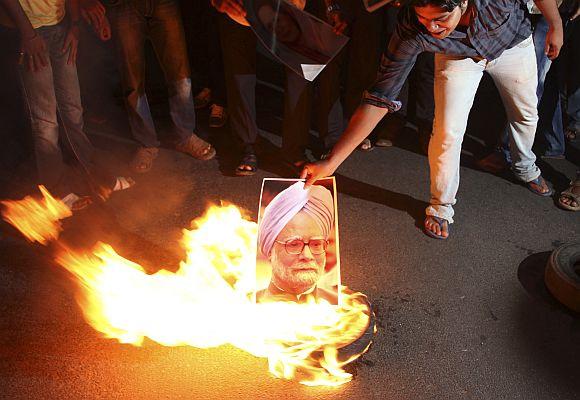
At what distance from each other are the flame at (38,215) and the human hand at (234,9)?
6.07 ft

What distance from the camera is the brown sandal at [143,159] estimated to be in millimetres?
4395

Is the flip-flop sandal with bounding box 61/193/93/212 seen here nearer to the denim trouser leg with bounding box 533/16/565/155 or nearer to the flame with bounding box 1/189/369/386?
the flame with bounding box 1/189/369/386

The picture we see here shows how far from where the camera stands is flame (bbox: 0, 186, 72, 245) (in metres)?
3.74

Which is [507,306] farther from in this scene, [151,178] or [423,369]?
[151,178]

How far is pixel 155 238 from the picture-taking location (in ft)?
12.0

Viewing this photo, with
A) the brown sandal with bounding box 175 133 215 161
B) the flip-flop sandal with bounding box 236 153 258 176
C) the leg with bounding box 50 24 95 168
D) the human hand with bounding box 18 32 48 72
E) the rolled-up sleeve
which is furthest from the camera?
the brown sandal with bounding box 175 133 215 161

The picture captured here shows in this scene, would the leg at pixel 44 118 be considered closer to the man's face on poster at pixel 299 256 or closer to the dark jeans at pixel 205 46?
the dark jeans at pixel 205 46

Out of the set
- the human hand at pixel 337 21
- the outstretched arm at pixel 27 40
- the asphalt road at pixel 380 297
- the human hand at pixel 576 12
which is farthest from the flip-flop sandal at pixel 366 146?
the outstretched arm at pixel 27 40

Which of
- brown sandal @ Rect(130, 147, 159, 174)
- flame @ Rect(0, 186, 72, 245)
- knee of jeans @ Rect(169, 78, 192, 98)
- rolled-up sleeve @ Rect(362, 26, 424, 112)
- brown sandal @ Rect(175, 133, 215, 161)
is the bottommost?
flame @ Rect(0, 186, 72, 245)

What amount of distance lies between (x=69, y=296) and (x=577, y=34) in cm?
400

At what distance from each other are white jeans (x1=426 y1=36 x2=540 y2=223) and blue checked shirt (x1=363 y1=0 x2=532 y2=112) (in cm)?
15

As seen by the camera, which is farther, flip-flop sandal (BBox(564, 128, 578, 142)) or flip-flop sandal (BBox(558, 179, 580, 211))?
flip-flop sandal (BBox(564, 128, 578, 142))

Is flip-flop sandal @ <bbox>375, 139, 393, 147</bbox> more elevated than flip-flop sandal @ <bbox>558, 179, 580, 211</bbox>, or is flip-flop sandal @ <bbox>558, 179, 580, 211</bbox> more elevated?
flip-flop sandal @ <bbox>558, 179, 580, 211</bbox>

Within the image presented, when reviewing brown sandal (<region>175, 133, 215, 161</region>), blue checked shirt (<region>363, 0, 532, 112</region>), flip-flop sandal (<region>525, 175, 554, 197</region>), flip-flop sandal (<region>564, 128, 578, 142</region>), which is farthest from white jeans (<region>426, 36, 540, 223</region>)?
brown sandal (<region>175, 133, 215, 161</region>)
